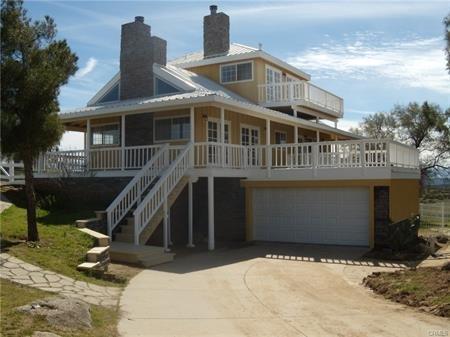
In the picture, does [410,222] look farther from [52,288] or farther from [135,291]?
[52,288]

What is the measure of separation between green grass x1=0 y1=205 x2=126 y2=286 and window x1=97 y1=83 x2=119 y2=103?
895 centimetres

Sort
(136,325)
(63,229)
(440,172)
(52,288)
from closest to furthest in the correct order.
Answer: (136,325), (52,288), (63,229), (440,172)

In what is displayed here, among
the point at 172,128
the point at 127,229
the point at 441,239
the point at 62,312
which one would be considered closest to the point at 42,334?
the point at 62,312

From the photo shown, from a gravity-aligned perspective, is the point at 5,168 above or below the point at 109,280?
above

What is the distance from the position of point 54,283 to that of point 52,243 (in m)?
3.12

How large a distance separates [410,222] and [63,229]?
1014 centimetres

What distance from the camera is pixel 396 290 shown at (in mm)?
10203

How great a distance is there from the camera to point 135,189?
15.7 meters

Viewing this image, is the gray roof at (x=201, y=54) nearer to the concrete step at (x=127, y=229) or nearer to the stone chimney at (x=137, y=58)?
the stone chimney at (x=137, y=58)

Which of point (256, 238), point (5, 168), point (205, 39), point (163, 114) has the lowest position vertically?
point (256, 238)

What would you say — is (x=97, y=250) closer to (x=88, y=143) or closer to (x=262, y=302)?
(x=262, y=302)

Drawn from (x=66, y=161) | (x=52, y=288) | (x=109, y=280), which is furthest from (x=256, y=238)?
(x=52, y=288)

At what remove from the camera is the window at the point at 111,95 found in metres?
22.8

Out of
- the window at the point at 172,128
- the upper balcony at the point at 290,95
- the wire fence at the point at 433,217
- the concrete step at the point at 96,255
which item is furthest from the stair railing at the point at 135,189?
the wire fence at the point at 433,217
